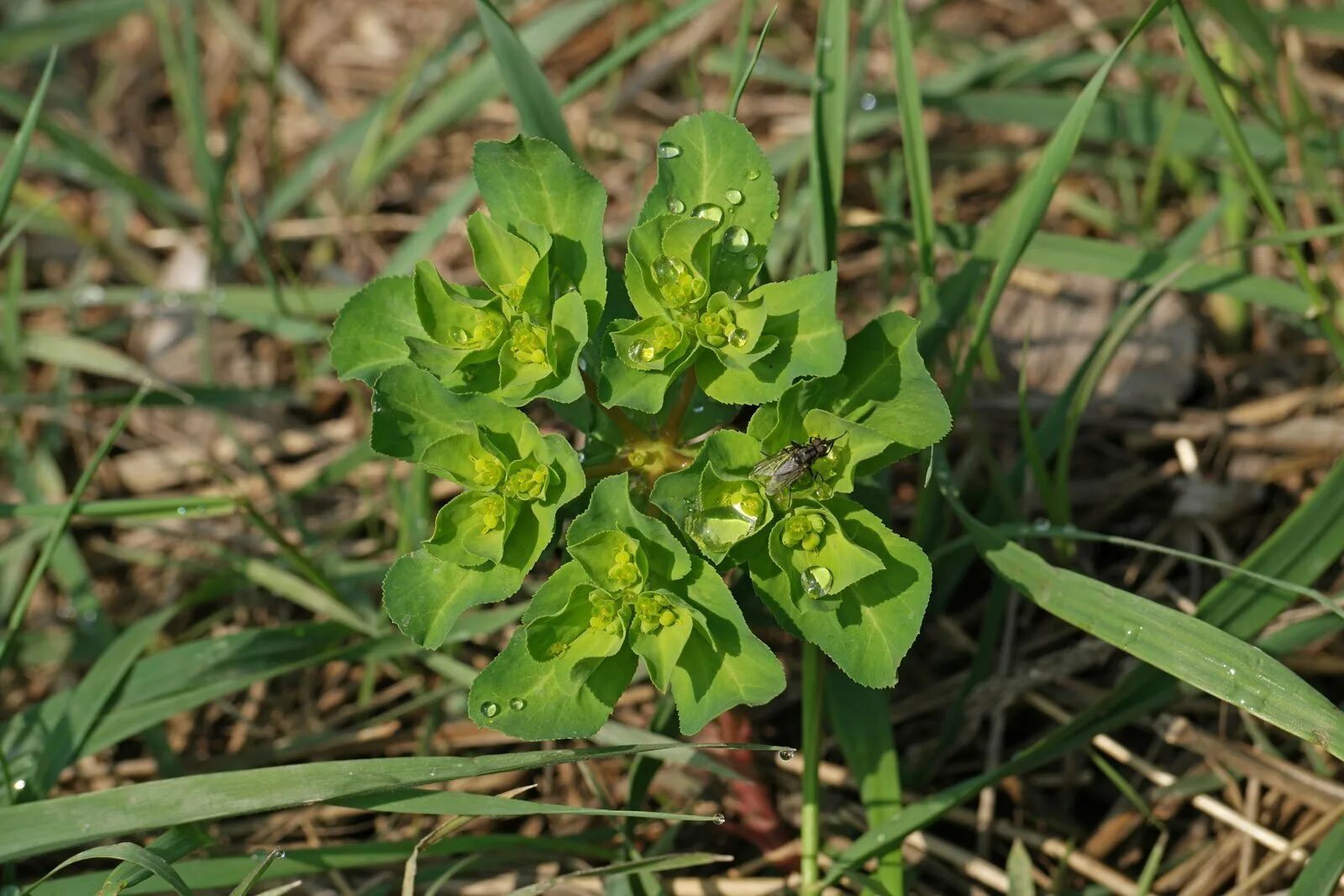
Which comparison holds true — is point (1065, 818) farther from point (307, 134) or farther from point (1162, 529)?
point (307, 134)

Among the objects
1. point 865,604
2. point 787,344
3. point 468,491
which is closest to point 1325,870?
point 865,604

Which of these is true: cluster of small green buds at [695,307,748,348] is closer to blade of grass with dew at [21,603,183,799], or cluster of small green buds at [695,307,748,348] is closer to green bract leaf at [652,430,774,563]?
green bract leaf at [652,430,774,563]

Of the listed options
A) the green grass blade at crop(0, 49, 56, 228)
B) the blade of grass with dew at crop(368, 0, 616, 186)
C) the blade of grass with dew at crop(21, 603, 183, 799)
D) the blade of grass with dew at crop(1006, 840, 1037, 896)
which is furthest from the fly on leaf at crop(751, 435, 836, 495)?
the blade of grass with dew at crop(368, 0, 616, 186)

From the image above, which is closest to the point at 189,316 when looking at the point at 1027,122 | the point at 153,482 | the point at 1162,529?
the point at 153,482

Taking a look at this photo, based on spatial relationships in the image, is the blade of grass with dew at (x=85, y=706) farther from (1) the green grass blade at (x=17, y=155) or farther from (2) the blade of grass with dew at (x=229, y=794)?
(1) the green grass blade at (x=17, y=155)

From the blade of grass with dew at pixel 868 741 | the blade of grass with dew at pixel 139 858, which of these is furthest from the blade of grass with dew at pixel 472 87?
the blade of grass with dew at pixel 139 858

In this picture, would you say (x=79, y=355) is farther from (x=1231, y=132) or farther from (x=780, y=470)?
(x=1231, y=132)
